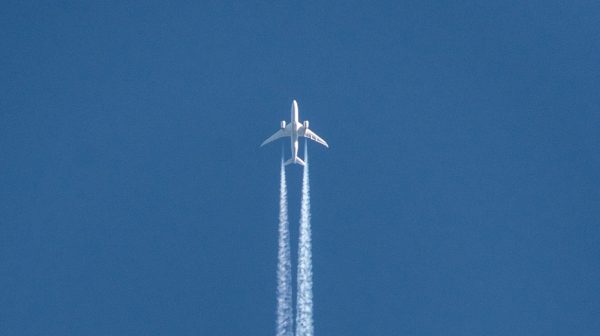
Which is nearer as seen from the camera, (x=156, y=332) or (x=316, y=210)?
(x=156, y=332)

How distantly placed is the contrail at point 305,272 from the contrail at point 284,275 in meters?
1.10

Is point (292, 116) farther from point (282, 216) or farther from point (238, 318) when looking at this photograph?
point (238, 318)

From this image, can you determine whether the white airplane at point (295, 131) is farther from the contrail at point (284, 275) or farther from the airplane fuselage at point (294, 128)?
the contrail at point (284, 275)

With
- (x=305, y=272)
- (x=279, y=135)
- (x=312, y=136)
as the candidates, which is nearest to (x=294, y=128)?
(x=312, y=136)

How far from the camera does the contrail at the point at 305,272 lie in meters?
103

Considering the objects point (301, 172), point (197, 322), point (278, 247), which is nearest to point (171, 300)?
point (197, 322)

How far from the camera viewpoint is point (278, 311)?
10588cm

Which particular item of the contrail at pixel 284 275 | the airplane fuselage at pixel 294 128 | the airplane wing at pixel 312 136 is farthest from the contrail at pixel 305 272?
the airplane fuselage at pixel 294 128

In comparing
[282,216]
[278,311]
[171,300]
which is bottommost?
[278,311]

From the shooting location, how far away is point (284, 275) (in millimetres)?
110125

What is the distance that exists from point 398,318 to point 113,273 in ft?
117

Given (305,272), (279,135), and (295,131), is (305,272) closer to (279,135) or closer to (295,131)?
(295,131)

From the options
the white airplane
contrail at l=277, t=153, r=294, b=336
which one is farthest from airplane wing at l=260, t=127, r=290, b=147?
contrail at l=277, t=153, r=294, b=336

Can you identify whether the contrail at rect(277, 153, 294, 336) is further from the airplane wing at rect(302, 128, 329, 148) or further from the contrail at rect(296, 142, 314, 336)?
the airplane wing at rect(302, 128, 329, 148)
